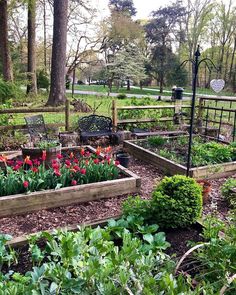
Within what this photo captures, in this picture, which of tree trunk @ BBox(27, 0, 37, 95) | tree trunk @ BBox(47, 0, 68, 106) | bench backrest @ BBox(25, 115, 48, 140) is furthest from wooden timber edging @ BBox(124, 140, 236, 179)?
tree trunk @ BBox(27, 0, 37, 95)

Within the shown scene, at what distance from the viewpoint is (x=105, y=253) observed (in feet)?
5.92

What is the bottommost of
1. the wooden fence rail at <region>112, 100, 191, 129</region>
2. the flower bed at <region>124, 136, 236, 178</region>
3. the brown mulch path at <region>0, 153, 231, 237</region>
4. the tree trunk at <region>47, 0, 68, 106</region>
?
the brown mulch path at <region>0, 153, 231, 237</region>

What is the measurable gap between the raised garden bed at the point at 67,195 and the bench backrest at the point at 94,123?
2.87 meters

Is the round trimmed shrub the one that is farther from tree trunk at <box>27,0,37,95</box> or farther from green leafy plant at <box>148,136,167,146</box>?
tree trunk at <box>27,0,37,95</box>

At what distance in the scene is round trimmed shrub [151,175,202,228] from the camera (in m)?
2.43

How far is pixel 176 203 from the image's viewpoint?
8.04 ft

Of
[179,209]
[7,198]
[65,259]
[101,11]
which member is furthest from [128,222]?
[101,11]

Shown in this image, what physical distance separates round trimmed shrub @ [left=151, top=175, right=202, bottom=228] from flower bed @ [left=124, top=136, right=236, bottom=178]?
5.23 ft

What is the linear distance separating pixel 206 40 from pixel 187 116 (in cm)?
2388

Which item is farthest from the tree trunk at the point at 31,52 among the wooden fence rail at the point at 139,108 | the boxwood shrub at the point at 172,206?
the boxwood shrub at the point at 172,206

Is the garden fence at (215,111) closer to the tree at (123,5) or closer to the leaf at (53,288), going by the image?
the leaf at (53,288)

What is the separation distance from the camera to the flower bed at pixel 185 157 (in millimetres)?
4285

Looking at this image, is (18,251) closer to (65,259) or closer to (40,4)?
(65,259)

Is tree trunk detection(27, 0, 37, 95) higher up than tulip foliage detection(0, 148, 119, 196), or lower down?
higher up
